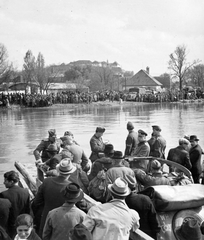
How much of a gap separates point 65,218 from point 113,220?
1.99 feet

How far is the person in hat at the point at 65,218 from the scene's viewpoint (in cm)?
427

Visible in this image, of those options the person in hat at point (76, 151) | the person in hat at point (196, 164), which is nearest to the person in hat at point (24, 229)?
the person in hat at point (76, 151)

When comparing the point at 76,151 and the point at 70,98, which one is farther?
the point at 70,98

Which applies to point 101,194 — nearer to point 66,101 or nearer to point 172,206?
point 172,206

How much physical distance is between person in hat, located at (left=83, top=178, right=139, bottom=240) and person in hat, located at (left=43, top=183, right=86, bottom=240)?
27cm

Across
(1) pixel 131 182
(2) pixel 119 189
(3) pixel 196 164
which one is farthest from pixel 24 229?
(3) pixel 196 164

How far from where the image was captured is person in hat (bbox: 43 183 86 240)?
14.0 feet

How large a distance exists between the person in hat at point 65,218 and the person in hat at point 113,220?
268 millimetres

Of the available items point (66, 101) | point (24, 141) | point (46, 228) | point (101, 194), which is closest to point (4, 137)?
point (24, 141)

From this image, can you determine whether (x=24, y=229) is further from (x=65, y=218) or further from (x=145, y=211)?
(x=145, y=211)

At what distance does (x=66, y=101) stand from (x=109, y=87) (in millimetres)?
45346

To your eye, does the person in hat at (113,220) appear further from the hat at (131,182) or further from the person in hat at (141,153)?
the person in hat at (141,153)

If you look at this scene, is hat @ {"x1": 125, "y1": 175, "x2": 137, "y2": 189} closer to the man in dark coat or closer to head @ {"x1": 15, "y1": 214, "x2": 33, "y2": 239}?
the man in dark coat

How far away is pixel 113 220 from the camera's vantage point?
400 cm
